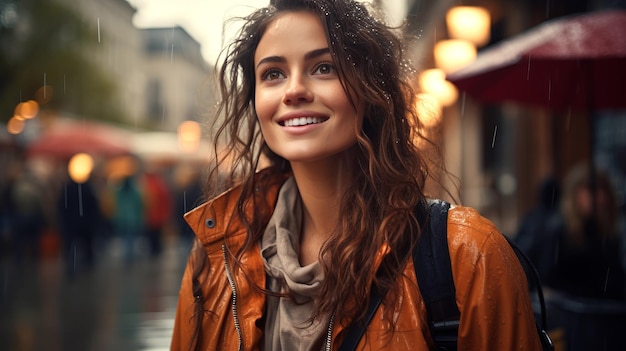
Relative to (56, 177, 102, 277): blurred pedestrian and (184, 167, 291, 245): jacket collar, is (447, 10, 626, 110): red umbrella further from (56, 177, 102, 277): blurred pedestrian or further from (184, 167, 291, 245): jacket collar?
(56, 177, 102, 277): blurred pedestrian

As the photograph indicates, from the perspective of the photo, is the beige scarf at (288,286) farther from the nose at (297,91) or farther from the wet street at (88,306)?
the wet street at (88,306)

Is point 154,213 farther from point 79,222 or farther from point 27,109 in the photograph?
point 27,109

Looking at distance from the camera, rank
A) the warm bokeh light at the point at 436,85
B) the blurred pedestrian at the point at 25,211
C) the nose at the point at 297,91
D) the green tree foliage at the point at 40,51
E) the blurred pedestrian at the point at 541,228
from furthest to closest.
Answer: the green tree foliage at the point at 40,51
the blurred pedestrian at the point at 25,211
the warm bokeh light at the point at 436,85
the blurred pedestrian at the point at 541,228
the nose at the point at 297,91

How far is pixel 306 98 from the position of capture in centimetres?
225

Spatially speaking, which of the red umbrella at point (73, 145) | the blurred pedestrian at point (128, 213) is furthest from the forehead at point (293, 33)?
the red umbrella at point (73, 145)

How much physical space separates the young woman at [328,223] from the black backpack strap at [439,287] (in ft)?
→ 0.08

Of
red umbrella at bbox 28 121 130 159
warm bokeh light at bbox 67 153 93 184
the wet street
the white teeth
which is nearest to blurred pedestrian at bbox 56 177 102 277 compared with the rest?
warm bokeh light at bbox 67 153 93 184

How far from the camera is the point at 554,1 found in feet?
36.0

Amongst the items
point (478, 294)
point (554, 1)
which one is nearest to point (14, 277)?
point (554, 1)

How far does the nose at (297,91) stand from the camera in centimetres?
224

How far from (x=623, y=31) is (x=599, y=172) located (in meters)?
1.60

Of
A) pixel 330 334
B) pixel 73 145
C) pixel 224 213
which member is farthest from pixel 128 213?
pixel 330 334

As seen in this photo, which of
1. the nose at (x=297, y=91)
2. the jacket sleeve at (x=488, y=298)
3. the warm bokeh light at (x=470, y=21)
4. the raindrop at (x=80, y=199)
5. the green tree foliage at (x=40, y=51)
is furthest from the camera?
the green tree foliage at (x=40, y=51)

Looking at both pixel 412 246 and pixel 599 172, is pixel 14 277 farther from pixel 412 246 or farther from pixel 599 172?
pixel 412 246
